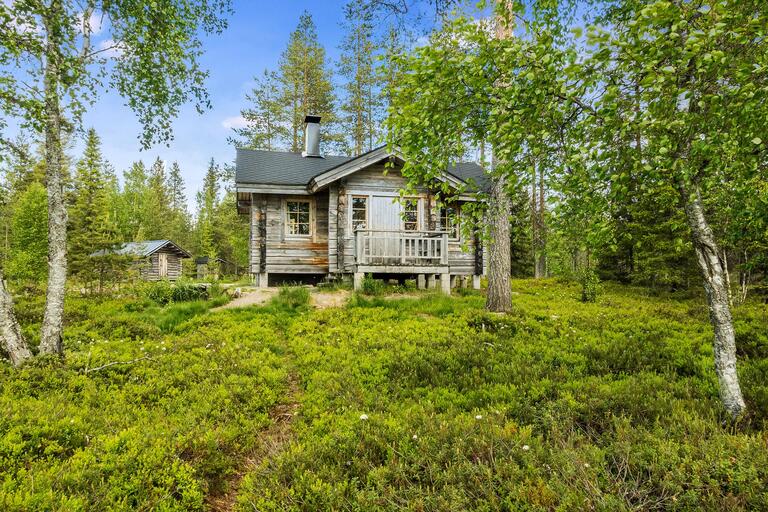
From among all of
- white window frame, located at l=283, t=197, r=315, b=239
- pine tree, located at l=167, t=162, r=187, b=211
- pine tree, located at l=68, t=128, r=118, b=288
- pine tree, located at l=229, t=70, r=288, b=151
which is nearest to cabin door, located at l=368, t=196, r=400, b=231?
white window frame, located at l=283, t=197, r=315, b=239

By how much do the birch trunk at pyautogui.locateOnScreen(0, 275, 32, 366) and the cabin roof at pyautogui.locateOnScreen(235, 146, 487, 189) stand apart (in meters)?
9.35

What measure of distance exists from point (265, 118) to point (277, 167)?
43.1 ft

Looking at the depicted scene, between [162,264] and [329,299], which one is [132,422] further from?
[162,264]

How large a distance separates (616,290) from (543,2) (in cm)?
1488

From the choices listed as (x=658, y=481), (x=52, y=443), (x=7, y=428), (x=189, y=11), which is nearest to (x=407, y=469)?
(x=658, y=481)

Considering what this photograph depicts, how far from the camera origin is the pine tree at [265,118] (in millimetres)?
26172

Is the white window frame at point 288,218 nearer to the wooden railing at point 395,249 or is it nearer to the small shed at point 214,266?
the wooden railing at point 395,249

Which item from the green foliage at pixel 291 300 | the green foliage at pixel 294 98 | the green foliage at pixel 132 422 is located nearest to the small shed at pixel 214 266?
the green foliage at pixel 294 98

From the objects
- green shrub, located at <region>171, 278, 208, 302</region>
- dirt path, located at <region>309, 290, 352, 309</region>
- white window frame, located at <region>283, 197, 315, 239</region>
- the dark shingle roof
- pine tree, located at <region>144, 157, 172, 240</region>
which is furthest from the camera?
pine tree, located at <region>144, 157, 172, 240</region>

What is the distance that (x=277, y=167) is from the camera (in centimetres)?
1623

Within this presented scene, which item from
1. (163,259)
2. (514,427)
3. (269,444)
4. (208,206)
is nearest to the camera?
(514,427)

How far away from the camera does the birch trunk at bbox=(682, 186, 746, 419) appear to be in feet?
12.5

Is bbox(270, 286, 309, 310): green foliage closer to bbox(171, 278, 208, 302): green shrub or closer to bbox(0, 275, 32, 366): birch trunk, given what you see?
bbox(171, 278, 208, 302): green shrub

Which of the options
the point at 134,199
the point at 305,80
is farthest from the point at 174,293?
the point at 134,199
